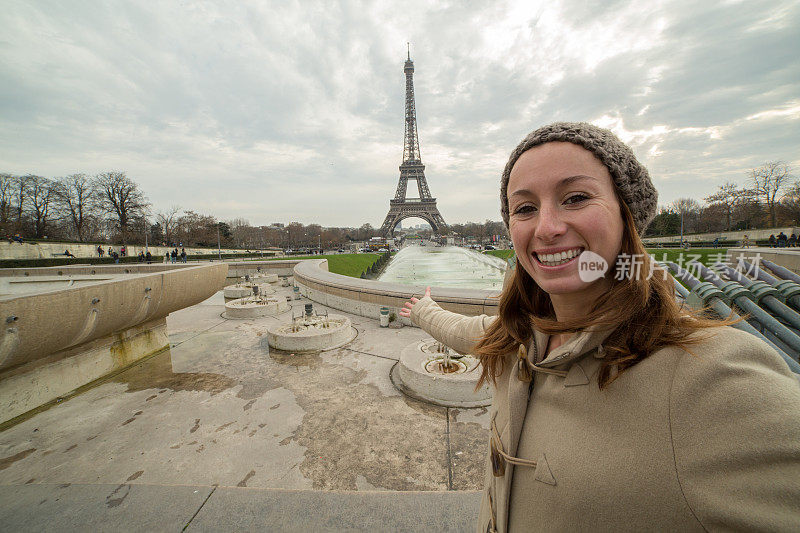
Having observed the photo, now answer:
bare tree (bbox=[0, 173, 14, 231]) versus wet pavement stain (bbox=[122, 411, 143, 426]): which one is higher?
bare tree (bbox=[0, 173, 14, 231])

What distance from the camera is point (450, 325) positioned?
211 centimetres

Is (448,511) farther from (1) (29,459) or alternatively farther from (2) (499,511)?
(1) (29,459)

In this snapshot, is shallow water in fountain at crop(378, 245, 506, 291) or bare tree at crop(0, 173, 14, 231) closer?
shallow water in fountain at crop(378, 245, 506, 291)

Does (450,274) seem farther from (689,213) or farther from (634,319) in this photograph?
(689,213)

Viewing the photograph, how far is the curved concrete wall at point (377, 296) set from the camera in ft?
24.1

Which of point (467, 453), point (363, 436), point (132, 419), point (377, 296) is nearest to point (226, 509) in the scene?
point (363, 436)

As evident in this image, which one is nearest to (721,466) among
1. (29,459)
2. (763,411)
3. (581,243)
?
(763,411)

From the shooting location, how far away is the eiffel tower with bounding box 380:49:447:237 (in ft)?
194

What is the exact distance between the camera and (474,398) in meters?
4.63

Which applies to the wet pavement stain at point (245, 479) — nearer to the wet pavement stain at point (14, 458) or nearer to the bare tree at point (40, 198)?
the wet pavement stain at point (14, 458)

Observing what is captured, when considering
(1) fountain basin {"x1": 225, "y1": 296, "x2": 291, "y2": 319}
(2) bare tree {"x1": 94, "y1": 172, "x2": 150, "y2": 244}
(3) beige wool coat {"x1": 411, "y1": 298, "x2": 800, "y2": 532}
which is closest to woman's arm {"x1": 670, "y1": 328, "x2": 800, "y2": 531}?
(3) beige wool coat {"x1": 411, "y1": 298, "x2": 800, "y2": 532}

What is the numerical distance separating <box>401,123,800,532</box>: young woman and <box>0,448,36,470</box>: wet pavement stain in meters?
5.61

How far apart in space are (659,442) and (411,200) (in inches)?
2474

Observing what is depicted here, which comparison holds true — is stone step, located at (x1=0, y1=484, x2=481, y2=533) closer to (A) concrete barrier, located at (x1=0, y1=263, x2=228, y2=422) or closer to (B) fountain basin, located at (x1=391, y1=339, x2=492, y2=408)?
(B) fountain basin, located at (x1=391, y1=339, x2=492, y2=408)
